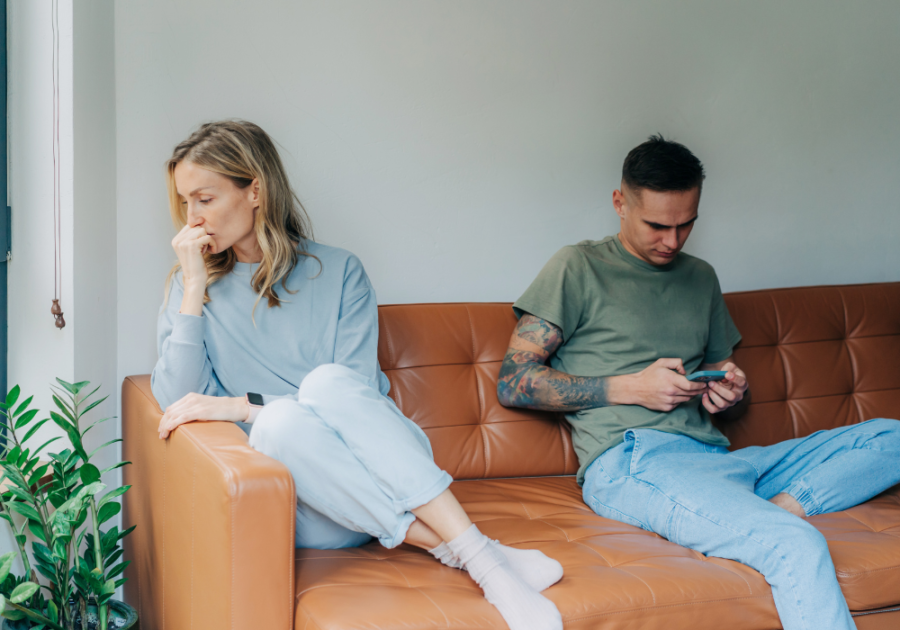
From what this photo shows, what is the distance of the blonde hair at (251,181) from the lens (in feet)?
5.24

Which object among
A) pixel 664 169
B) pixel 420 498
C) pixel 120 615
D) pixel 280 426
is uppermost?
pixel 664 169

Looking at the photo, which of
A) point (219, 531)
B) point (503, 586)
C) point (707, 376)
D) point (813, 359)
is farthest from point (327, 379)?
point (813, 359)

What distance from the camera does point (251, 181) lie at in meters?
1.64

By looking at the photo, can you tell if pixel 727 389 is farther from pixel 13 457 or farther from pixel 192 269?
pixel 13 457

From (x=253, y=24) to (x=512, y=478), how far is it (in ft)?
4.76

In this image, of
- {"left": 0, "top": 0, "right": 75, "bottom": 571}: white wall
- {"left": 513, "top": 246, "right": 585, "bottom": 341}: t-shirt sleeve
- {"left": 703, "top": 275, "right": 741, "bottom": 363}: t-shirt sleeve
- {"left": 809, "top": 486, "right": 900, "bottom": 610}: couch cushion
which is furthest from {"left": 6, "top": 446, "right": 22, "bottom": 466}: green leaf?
{"left": 703, "top": 275, "right": 741, "bottom": 363}: t-shirt sleeve

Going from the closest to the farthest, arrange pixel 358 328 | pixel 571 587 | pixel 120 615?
pixel 571 587 < pixel 120 615 < pixel 358 328

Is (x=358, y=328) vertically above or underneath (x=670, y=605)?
above

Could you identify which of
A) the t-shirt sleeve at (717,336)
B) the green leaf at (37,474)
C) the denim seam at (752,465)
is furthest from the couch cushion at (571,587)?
the t-shirt sleeve at (717,336)

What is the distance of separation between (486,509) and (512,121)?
1.24 meters

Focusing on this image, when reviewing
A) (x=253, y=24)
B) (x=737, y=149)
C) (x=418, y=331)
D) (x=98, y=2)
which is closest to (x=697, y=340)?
(x=418, y=331)

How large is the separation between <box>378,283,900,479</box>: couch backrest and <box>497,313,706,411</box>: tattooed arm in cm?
11

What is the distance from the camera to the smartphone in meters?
1.71

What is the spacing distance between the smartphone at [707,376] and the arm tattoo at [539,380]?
0.22m
